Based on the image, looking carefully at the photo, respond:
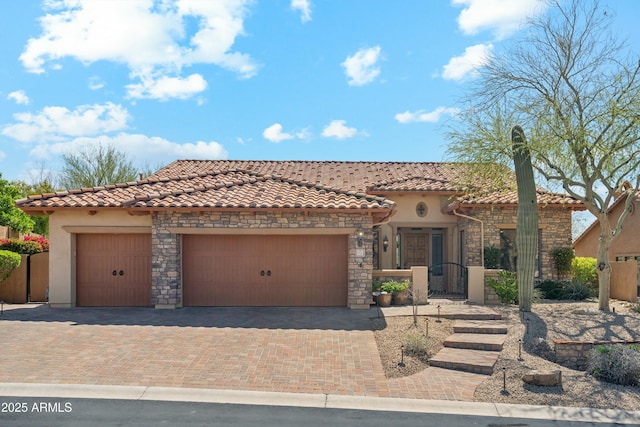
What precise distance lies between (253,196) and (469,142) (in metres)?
6.47

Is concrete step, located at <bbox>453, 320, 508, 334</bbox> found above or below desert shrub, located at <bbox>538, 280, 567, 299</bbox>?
below

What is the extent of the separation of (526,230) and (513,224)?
4.92 m

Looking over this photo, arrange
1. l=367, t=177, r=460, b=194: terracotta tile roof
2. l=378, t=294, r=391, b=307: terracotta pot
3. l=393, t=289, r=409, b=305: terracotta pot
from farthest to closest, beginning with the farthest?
l=367, t=177, r=460, b=194: terracotta tile roof, l=393, t=289, r=409, b=305: terracotta pot, l=378, t=294, r=391, b=307: terracotta pot

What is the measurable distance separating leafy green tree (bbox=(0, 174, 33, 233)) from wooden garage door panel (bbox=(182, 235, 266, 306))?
13.6 meters

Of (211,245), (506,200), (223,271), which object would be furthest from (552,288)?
(211,245)

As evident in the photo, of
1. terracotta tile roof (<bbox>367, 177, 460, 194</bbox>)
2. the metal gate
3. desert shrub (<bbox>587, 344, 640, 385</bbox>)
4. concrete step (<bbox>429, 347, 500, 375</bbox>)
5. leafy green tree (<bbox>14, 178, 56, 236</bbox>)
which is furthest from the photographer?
leafy green tree (<bbox>14, 178, 56, 236</bbox>)

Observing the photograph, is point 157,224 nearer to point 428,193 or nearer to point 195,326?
point 195,326

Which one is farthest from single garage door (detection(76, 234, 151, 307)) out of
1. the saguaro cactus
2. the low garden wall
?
the low garden wall

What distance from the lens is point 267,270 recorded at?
14.7 m

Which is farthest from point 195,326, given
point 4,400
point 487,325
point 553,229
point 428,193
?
point 553,229

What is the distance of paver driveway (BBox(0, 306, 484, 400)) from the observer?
26.9 feet

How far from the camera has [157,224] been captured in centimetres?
1426

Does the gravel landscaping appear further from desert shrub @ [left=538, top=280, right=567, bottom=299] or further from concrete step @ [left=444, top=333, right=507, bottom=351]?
desert shrub @ [left=538, top=280, right=567, bottom=299]

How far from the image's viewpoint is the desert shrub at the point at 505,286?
47.5 feet
